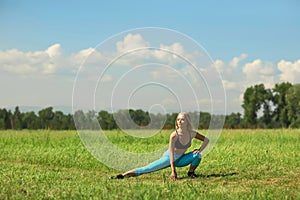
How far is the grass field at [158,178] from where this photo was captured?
22.9 ft

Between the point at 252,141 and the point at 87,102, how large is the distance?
944cm

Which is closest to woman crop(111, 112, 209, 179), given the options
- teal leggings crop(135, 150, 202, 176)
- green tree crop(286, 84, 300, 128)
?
teal leggings crop(135, 150, 202, 176)

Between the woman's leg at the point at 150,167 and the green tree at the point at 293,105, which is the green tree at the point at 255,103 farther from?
the woman's leg at the point at 150,167

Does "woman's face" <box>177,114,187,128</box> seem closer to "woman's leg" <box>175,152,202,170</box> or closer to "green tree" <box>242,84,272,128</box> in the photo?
"woman's leg" <box>175,152,202,170</box>

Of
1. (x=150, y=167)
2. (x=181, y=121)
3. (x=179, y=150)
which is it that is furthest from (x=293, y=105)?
(x=150, y=167)

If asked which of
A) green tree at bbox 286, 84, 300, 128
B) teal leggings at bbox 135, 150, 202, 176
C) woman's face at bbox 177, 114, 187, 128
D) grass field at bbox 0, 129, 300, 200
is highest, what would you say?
green tree at bbox 286, 84, 300, 128

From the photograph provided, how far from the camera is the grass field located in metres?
6.98

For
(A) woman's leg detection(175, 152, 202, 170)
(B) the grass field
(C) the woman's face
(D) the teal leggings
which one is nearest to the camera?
(B) the grass field

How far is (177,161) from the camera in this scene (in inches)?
360

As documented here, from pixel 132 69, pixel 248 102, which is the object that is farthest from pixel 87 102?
pixel 248 102

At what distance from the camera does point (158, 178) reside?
9.07 m

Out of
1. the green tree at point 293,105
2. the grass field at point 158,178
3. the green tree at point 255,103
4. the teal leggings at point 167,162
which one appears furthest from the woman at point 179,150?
the green tree at point 255,103

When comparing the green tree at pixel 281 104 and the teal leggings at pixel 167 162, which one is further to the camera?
the green tree at pixel 281 104

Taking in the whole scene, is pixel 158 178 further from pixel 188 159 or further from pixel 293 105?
pixel 293 105
